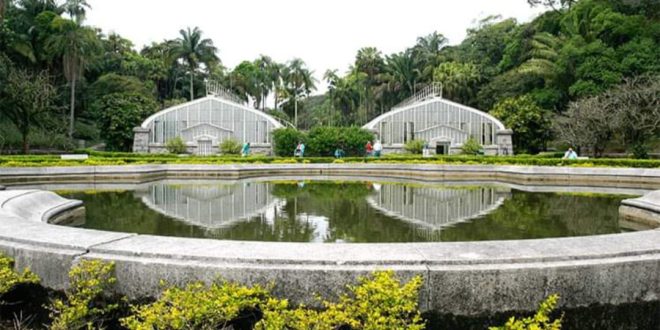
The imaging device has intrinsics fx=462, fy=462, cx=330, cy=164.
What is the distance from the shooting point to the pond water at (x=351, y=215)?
6.28 metres

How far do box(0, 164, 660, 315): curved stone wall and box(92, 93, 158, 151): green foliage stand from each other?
137 feet

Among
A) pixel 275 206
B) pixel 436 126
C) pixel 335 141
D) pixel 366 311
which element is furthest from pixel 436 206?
pixel 436 126

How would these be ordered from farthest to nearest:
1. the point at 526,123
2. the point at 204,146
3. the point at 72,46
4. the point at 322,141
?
the point at 72,46 → the point at 526,123 → the point at 204,146 → the point at 322,141

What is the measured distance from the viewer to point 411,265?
3102 mm

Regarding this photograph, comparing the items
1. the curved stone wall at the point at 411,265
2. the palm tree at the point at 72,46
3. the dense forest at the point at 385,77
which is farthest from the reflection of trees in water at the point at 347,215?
the palm tree at the point at 72,46

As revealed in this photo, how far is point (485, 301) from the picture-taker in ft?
10.1

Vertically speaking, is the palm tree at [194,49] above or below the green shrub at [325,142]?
above

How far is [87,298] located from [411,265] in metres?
2.17

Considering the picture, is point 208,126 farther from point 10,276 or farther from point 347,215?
point 10,276

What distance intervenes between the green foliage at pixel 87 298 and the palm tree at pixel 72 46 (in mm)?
43779

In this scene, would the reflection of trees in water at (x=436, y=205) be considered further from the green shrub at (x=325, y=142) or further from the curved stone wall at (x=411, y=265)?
the green shrub at (x=325, y=142)

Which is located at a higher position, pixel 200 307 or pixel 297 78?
pixel 297 78

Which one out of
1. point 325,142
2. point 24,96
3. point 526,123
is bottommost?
point 325,142

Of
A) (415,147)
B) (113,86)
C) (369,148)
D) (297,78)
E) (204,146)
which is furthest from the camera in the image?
(297,78)
